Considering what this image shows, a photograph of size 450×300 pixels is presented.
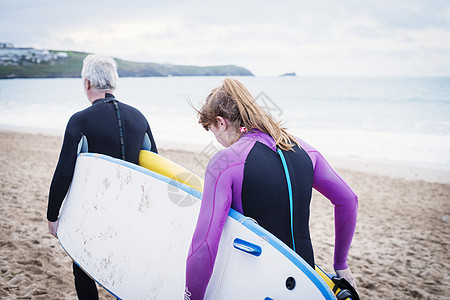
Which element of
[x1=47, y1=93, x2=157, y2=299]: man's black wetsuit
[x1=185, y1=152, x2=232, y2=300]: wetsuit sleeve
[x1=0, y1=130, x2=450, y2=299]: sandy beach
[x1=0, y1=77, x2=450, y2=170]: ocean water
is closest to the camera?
[x1=185, y1=152, x2=232, y2=300]: wetsuit sleeve

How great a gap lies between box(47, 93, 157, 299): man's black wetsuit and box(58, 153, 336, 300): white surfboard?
59 millimetres

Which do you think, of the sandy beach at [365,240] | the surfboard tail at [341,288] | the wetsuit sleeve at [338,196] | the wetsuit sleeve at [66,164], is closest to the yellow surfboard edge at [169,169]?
the wetsuit sleeve at [66,164]

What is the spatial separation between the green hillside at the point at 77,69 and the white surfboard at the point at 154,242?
53524mm

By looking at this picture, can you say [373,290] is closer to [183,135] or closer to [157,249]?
[157,249]

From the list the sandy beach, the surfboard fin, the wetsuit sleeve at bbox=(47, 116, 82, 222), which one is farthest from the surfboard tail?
the sandy beach

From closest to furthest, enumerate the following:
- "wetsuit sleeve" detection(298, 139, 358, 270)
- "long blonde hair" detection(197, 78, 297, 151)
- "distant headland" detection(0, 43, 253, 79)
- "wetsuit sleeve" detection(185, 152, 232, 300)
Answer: "wetsuit sleeve" detection(185, 152, 232, 300)
"long blonde hair" detection(197, 78, 297, 151)
"wetsuit sleeve" detection(298, 139, 358, 270)
"distant headland" detection(0, 43, 253, 79)

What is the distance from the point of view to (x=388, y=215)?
16.9 feet

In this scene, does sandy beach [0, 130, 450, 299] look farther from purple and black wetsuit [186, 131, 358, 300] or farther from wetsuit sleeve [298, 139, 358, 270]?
purple and black wetsuit [186, 131, 358, 300]

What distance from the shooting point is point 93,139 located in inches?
75.3

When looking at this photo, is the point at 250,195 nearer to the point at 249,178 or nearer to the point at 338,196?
the point at 249,178

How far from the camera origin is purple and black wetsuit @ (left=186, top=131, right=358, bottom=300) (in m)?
1.13

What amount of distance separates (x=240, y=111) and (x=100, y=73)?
46.6 inches

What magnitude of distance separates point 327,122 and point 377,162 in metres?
8.20

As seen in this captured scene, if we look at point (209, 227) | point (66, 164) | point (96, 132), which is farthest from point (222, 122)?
point (66, 164)
